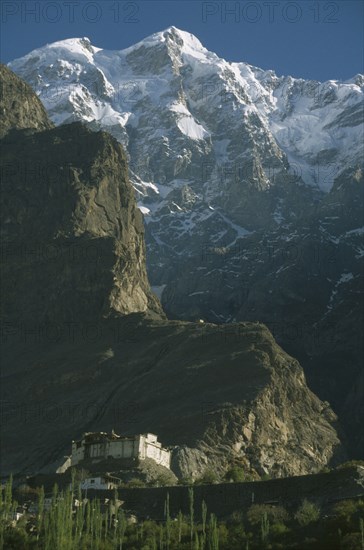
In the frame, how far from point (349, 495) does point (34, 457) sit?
66755mm

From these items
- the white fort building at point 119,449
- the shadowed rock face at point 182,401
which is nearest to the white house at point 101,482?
the white fort building at point 119,449

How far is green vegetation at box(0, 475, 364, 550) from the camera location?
3698 inches

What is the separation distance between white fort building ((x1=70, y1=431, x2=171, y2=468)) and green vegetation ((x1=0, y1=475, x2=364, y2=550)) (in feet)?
83.4

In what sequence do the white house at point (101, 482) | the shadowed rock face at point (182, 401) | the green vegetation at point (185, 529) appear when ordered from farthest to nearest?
1. the shadowed rock face at point (182, 401)
2. the white house at point (101, 482)
3. the green vegetation at point (185, 529)

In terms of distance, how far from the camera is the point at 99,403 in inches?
7072

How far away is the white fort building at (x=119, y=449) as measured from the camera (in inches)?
5359

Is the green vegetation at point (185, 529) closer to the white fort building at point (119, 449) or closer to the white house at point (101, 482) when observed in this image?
the white house at point (101, 482)

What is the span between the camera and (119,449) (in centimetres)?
13712

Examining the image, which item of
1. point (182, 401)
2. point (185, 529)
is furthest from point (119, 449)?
point (185, 529)

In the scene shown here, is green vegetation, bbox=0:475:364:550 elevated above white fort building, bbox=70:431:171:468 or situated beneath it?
situated beneath

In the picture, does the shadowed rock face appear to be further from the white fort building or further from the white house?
the white house

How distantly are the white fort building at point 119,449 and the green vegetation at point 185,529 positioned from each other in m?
25.4

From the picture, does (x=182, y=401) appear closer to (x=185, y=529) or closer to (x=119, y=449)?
(x=119, y=449)

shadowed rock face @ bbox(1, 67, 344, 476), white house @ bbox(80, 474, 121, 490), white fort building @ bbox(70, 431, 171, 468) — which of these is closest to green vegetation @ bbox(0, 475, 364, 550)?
white house @ bbox(80, 474, 121, 490)
